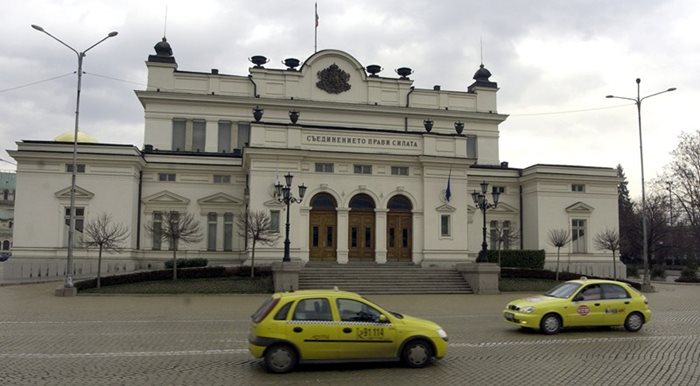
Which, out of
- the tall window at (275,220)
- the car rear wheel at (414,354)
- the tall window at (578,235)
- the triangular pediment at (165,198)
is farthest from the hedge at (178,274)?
the tall window at (578,235)

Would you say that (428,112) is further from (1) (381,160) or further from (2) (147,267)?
(2) (147,267)

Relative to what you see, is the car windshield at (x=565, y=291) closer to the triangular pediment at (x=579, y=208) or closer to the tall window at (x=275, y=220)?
the tall window at (x=275, y=220)

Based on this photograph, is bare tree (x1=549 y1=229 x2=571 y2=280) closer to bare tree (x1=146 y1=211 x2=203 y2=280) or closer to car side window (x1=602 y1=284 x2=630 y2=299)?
car side window (x1=602 y1=284 x2=630 y2=299)

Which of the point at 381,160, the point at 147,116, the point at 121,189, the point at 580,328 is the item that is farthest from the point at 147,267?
the point at 580,328

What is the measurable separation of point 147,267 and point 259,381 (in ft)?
101

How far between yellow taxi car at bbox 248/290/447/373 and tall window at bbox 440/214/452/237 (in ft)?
85.6

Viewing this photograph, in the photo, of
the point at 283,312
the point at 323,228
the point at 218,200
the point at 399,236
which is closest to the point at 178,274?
the point at 323,228

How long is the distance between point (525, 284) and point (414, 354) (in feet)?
77.1

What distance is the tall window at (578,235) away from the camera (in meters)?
43.3

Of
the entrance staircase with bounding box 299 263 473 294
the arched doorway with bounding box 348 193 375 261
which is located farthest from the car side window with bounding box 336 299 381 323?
the arched doorway with bounding box 348 193 375 261

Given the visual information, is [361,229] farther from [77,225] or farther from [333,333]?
[333,333]

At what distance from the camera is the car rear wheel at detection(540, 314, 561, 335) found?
53.3 feet

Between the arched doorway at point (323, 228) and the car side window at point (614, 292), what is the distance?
2125 centimetres

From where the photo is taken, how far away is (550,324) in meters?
16.3
